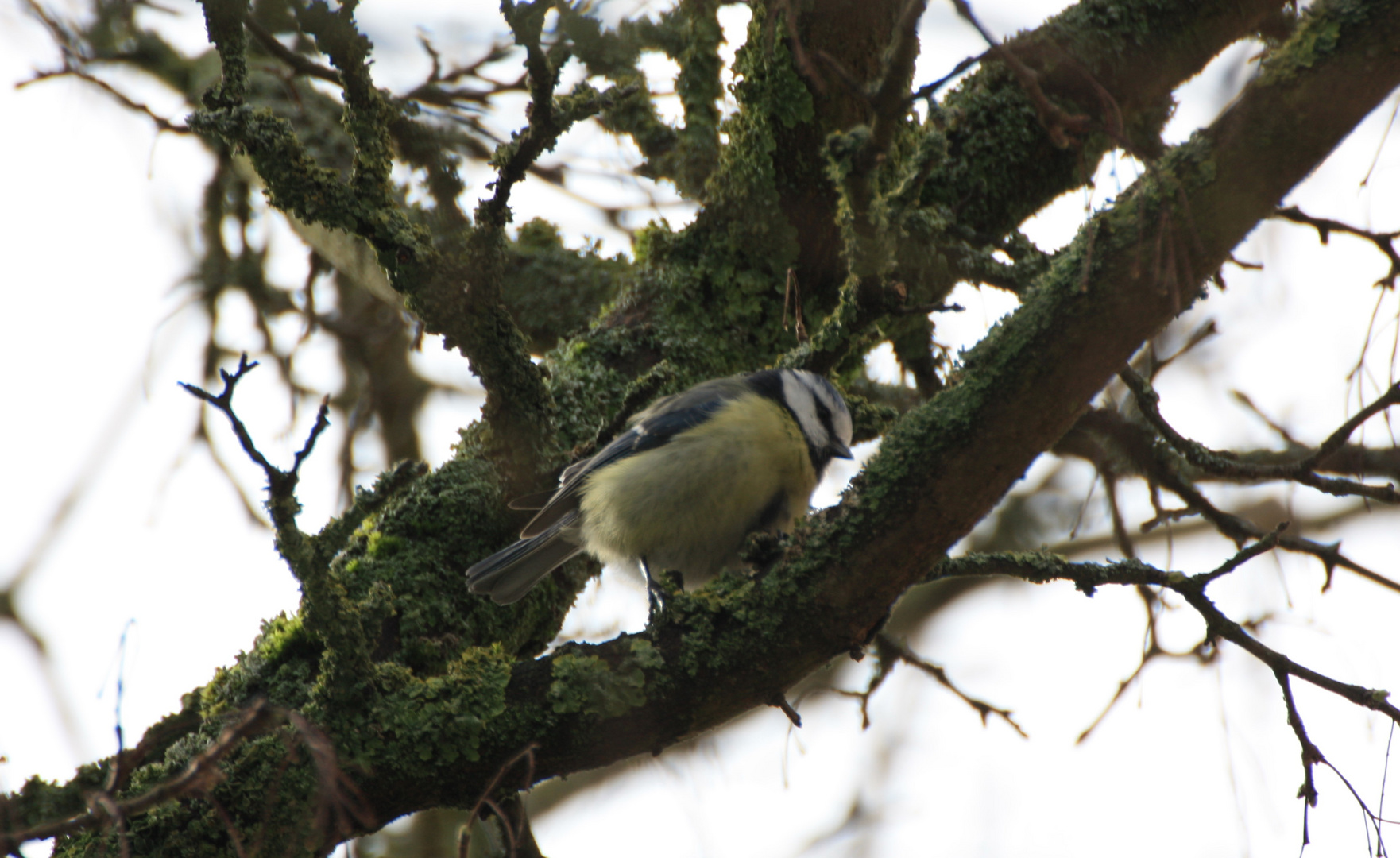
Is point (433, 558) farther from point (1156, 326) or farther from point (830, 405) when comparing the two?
point (1156, 326)

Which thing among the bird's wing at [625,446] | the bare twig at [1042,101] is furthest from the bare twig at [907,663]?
the bare twig at [1042,101]

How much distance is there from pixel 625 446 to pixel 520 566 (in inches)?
21.8

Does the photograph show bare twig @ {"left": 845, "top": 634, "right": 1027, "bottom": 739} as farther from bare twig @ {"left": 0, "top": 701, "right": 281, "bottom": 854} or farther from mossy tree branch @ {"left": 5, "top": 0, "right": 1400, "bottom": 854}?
bare twig @ {"left": 0, "top": 701, "right": 281, "bottom": 854}

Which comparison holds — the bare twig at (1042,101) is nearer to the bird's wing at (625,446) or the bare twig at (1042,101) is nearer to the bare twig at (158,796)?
the bare twig at (158,796)

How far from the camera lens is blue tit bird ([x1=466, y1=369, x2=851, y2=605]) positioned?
10.2ft

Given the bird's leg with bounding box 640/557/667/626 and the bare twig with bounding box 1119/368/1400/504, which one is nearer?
the bare twig with bounding box 1119/368/1400/504

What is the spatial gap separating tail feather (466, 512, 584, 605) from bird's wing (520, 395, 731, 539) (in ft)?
0.15

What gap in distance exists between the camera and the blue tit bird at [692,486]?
3117mm

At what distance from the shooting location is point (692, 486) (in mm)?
3117

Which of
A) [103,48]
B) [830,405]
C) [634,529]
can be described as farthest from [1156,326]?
[103,48]

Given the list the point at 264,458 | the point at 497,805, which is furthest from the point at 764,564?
the point at 264,458

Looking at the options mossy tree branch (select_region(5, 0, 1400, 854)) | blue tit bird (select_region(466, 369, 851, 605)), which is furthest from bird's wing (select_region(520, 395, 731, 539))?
mossy tree branch (select_region(5, 0, 1400, 854))

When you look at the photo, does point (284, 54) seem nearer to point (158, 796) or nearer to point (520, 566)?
point (520, 566)

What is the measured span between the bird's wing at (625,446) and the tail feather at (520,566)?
0.04m
